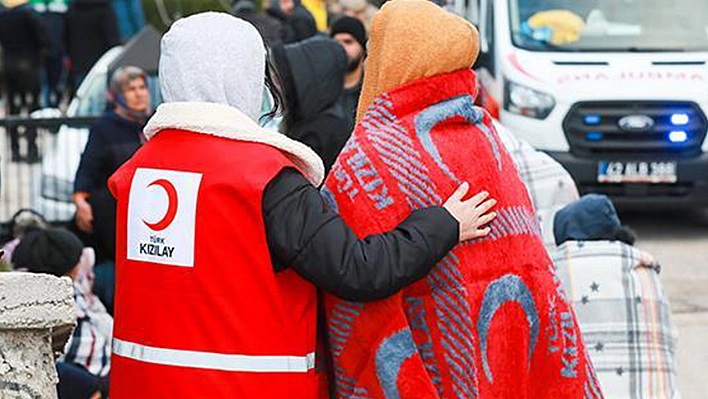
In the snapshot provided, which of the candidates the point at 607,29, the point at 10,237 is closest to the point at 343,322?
the point at 10,237

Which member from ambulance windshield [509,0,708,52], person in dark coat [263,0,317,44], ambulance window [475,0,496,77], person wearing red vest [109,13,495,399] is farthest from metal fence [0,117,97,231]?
person wearing red vest [109,13,495,399]

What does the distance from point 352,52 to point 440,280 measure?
228 inches

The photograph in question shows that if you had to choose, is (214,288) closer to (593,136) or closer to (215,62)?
(215,62)

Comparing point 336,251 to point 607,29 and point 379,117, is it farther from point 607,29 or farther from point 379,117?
point 607,29

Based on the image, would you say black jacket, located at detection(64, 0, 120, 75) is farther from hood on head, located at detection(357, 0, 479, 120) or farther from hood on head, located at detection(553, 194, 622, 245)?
hood on head, located at detection(357, 0, 479, 120)

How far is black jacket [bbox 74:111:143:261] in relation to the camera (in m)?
8.75

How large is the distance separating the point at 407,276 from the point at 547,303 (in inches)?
17.5

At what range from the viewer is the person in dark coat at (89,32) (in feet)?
59.9

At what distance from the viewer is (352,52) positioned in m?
9.67

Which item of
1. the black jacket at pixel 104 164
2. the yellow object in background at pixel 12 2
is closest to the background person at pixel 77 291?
the black jacket at pixel 104 164

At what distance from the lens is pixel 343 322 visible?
3.97m

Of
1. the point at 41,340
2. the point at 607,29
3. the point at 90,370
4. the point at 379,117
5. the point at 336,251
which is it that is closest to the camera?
the point at 41,340

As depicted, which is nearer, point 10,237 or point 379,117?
point 379,117

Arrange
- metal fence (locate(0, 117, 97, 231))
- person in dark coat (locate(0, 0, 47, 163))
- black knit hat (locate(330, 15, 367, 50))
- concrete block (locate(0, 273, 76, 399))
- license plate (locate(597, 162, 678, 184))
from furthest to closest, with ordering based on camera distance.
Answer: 1. person in dark coat (locate(0, 0, 47, 163))
2. license plate (locate(597, 162, 678, 184))
3. metal fence (locate(0, 117, 97, 231))
4. black knit hat (locate(330, 15, 367, 50))
5. concrete block (locate(0, 273, 76, 399))
